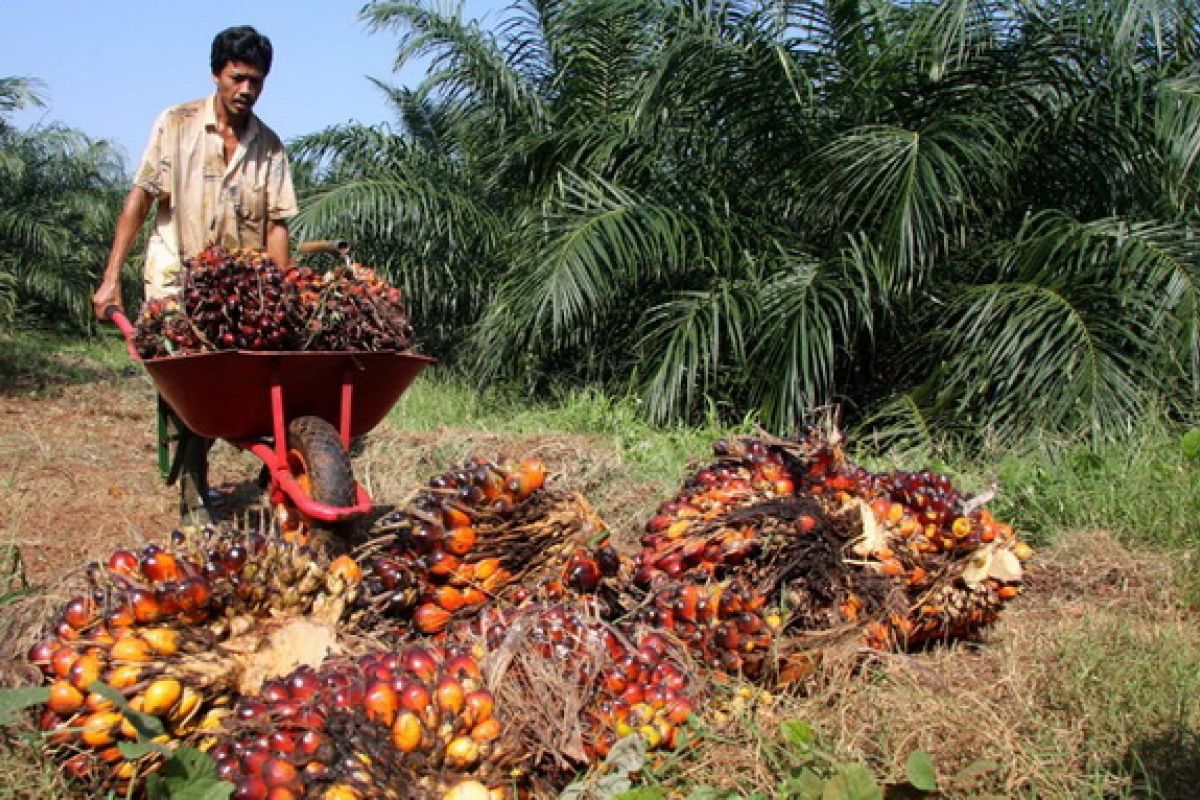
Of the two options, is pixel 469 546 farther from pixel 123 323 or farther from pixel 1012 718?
pixel 123 323

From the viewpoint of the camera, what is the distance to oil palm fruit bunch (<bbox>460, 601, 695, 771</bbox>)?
6.11 ft

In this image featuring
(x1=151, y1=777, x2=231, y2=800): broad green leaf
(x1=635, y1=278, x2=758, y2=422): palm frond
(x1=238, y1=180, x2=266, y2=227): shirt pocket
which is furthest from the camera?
(x1=635, y1=278, x2=758, y2=422): palm frond

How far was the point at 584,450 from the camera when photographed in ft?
16.4

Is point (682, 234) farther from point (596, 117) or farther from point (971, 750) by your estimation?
point (971, 750)

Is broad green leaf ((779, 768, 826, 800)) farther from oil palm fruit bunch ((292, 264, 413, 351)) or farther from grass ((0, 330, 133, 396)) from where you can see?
grass ((0, 330, 133, 396))

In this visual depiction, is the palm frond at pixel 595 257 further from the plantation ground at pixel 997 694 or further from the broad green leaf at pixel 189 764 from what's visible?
the broad green leaf at pixel 189 764

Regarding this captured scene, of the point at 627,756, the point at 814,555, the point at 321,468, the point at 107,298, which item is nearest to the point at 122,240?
the point at 107,298

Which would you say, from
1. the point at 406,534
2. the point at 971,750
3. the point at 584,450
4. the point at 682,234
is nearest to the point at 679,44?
the point at 682,234

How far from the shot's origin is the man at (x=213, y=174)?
3.86 m

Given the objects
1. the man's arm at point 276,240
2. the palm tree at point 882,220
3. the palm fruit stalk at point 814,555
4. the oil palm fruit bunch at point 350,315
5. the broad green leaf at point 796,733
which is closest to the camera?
the broad green leaf at point 796,733

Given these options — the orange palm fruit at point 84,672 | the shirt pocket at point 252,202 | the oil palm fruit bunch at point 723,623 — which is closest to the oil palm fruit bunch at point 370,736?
the orange palm fruit at point 84,672

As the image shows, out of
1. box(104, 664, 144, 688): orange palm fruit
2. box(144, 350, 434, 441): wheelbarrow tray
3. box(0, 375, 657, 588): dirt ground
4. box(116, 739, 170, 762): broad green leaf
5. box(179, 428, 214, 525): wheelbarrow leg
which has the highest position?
box(144, 350, 434, 441): wheelbarrow tray

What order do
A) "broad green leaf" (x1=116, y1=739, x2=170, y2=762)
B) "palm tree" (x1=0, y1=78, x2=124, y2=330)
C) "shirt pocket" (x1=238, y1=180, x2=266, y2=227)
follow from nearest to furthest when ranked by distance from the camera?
"broad green leaf" (x1=116, y1=739, x2=170, y2=762)
"shirt pocket" (x1=238, y1=180, x2=266, y2=227)
"palm tree" (x1=0, y1=78, x2=124, y2=330)

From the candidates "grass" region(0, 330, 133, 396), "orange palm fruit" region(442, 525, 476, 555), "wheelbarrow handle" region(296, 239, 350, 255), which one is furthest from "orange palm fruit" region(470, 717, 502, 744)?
"grass" region(0, 330, 133, 396)
